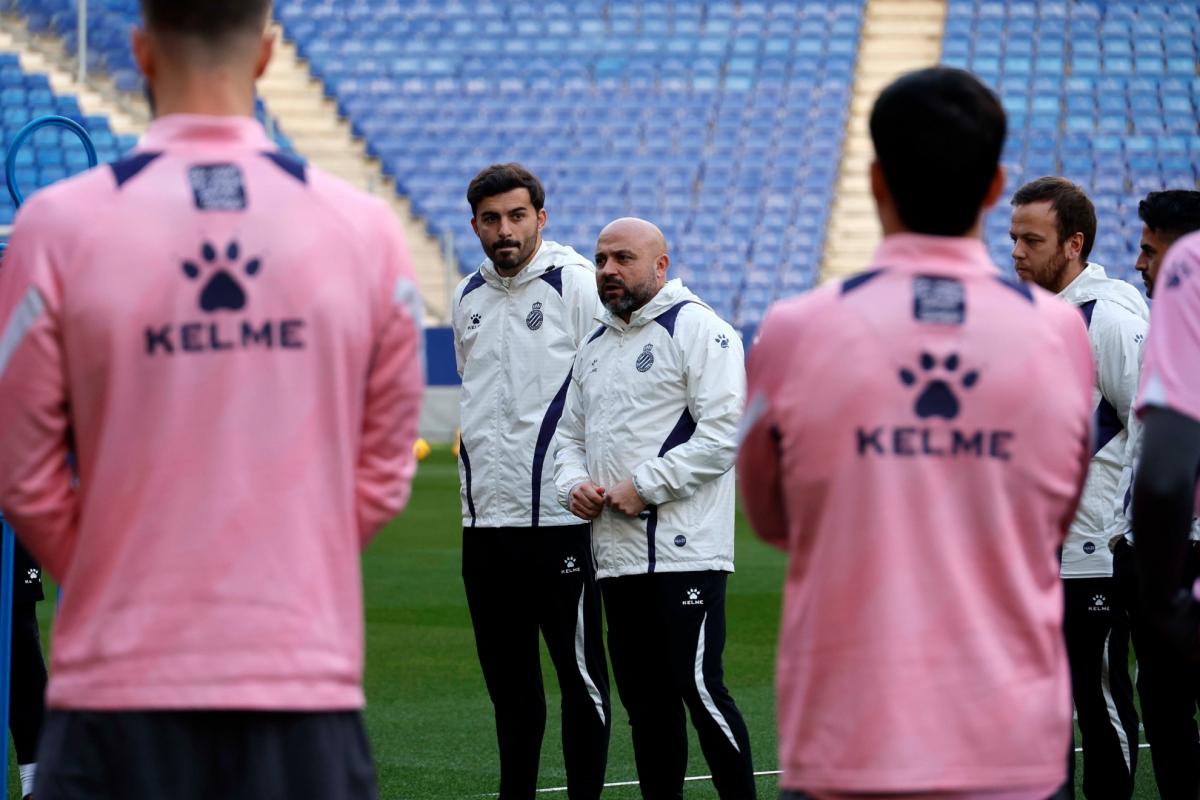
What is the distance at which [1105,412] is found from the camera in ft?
17.5

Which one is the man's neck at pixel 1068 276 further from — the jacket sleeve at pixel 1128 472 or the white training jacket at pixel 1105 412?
the jacket sleeve at pixel 1128 472

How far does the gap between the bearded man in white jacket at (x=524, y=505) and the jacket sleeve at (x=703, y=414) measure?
0.54m

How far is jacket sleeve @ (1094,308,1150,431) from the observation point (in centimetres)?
522

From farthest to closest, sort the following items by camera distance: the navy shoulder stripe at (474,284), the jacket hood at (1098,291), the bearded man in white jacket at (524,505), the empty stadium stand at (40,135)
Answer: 1. the empty stadium stand at (40,135)
2. the navy shoulder stripe at (474,284)
3. the bearded man in white jacket at (524,505)
4. the jacket hood at (1098,291)

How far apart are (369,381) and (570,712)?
10.9ft

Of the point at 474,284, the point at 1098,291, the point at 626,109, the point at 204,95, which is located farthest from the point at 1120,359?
the point at 626,109

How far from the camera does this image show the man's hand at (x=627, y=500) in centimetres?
536

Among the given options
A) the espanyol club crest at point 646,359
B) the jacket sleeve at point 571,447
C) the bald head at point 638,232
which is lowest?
the jacket sleeve at point 571,447

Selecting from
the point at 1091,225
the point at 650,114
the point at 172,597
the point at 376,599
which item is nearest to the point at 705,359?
the point at 1091,225

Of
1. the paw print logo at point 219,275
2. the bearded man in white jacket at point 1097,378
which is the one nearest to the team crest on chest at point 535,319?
the bearded man in white jacket at point 1097,378

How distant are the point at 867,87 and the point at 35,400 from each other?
27.8 m

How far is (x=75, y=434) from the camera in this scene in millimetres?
2516

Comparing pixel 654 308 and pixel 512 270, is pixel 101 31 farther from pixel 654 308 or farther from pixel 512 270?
pixel 654 308

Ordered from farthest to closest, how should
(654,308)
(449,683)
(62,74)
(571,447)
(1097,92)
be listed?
1. (1097,92)
2. (62,74)
3. (449,683)
4. (571,447)
5. (654,308)
